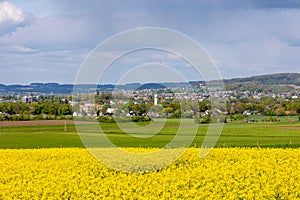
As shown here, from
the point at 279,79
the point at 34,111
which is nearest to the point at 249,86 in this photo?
the point at 279,79

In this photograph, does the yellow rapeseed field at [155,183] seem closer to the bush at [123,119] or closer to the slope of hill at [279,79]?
the bush at [123,119]

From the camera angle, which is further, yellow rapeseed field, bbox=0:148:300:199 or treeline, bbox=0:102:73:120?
treeline, bbox=0:102:73:120

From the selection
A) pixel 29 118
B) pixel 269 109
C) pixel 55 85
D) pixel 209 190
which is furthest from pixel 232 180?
pixel 55 85

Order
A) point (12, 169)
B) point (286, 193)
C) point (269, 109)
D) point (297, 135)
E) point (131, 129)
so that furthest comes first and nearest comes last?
point (269, 109), point (131, 129), point (297, 135), point (12, 169), point (286, 193)

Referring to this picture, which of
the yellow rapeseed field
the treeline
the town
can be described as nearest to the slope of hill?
the town

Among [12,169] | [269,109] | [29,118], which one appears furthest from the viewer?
[269,109]

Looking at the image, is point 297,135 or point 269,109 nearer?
point 297,135

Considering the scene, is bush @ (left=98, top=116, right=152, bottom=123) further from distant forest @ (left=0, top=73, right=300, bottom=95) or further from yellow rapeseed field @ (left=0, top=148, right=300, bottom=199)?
yellow rapeseed field @ (left=0, top=148, right=300, bottom=199)

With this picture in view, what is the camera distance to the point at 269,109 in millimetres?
97062

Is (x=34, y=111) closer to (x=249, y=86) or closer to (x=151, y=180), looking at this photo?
(x=249, y=86)

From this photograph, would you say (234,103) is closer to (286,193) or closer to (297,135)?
(297,135)

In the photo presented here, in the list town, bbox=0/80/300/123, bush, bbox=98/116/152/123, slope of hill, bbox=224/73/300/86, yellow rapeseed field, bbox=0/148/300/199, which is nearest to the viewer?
yellow rapeseed field, bbox=0/148/300/199

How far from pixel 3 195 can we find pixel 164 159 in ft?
31.4

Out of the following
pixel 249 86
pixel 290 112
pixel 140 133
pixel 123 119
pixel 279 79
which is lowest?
pixel 140 133
